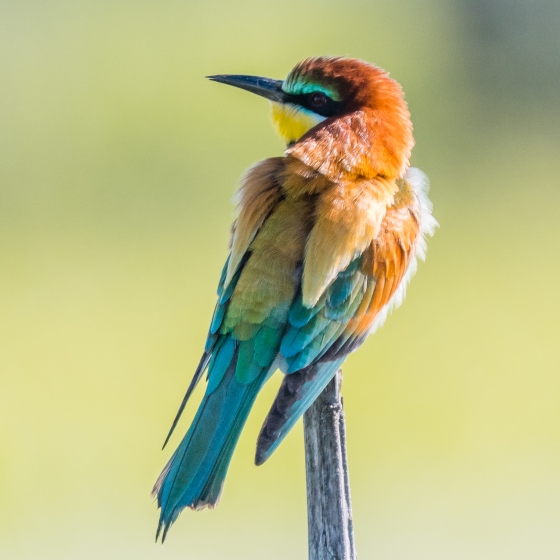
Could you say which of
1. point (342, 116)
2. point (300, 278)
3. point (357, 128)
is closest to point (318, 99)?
point (342, 116)

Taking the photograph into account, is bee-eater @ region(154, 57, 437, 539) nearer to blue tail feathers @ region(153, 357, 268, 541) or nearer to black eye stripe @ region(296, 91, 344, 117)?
blue tail feathers @ region(153, 357, 268, 541)

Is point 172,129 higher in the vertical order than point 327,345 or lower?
higher

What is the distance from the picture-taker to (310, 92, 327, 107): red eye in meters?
2.71

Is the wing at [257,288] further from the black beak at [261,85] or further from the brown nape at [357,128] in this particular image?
the black beak at [261,85]

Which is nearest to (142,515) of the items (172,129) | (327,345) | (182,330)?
(182,330)

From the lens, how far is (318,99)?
2.72m

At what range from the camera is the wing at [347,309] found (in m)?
2.11

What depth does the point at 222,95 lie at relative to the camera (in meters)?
6.72

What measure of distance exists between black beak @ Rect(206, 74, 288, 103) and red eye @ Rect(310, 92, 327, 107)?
0.11 meters

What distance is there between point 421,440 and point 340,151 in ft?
7.69

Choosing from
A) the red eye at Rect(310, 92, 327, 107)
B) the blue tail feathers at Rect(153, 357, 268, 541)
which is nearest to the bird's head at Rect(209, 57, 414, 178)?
the red eye at Rect(310, 92, 327, 107)

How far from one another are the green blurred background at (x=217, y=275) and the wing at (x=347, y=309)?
1.61 m

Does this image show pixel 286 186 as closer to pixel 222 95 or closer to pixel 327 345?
pixel 327 345

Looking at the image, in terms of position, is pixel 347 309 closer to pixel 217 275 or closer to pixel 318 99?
pixel 318 99
